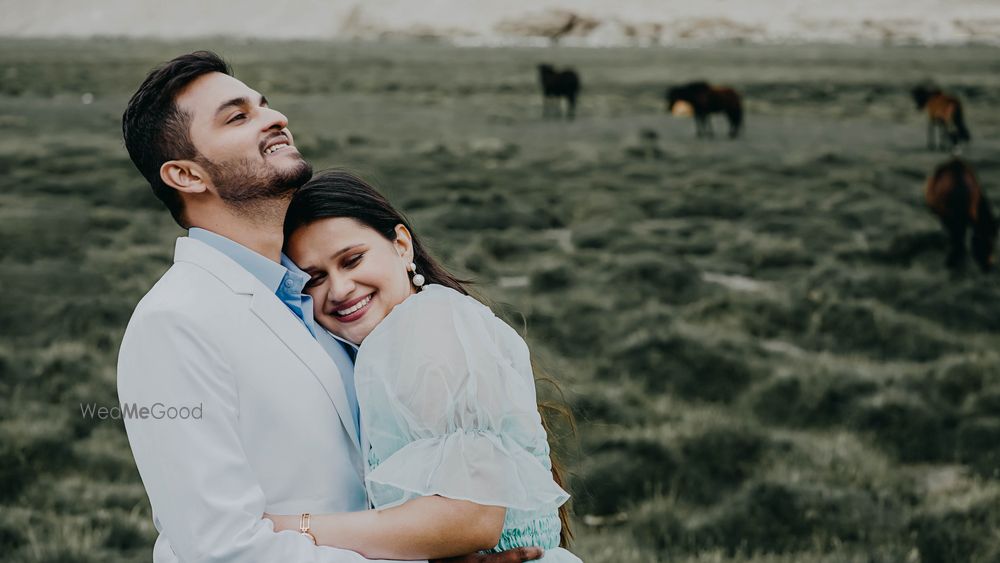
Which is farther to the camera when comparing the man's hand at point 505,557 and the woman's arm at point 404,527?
the man's hand at point 505,557

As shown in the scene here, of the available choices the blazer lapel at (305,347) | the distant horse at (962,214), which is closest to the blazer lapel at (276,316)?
the blazer lapel at (305,347)

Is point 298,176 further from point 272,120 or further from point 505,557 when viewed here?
point 505,557

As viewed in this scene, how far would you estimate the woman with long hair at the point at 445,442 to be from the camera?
1.93 m

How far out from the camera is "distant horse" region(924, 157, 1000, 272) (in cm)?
1001

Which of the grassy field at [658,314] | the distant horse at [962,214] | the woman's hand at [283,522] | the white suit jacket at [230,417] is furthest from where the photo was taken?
the distant horse at [962,214]

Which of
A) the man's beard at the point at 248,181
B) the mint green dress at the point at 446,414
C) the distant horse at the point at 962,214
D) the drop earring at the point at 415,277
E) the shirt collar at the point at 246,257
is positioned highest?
the man's beard at the point at 248,181

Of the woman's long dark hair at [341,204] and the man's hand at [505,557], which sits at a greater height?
the woman's long dark hair at [341,204]

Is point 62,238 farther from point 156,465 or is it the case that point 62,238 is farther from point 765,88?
point 765,88

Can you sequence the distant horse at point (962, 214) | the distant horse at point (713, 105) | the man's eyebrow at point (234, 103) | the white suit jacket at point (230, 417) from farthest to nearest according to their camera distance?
the distant horse at point (713, 105)
the distant horse at point (962, 214)
the man's eyebrow at point (234, 103)
the white suit jacket at point (230, 417)

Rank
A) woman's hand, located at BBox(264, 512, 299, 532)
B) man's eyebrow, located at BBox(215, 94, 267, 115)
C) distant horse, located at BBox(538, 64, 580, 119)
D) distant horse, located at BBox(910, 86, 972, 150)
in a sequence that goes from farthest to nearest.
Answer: distant horse, located at BBox(538, 64, 580, 119), distant horse, located at BBox(910, 86, 972, 150), man's eyebrow, located at BBox(215, 94, 267, 115), woman's hand, located at BBox(264, 512, 299, 532)

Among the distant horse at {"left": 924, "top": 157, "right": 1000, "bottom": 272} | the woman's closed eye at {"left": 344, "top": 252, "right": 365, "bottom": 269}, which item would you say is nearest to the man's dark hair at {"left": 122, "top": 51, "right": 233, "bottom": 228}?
the woman's closed eye at {"left": 344, "top": 252, "right": 365, "bottom": 269}

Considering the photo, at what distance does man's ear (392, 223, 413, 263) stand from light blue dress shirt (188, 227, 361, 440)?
28cm

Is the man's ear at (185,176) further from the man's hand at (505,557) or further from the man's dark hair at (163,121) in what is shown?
the man's hand at (505,557)

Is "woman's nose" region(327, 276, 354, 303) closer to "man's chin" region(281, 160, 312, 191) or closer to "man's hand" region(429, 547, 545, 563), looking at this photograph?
"man's chin" region(281, 160, 312, 191)
